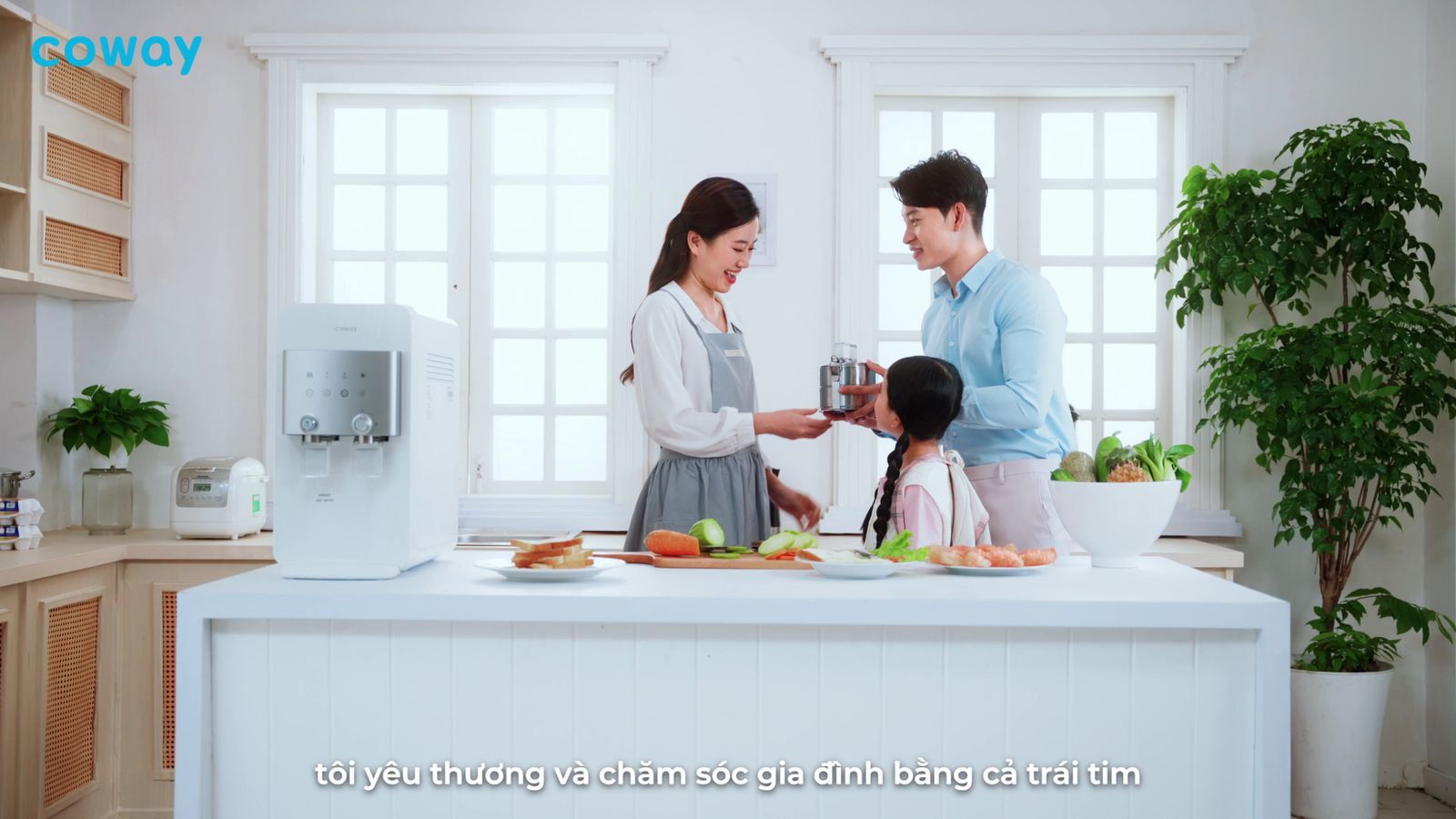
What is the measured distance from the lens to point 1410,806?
3316 millimetres

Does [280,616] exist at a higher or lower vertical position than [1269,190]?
lower

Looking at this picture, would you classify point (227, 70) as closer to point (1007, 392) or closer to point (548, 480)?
point (548, 480)

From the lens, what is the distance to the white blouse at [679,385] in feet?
9.09

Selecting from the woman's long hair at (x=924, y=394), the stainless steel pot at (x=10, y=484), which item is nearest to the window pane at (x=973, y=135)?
the woman's long hair at (x=924, y=394)

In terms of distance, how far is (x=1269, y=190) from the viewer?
11.5ft

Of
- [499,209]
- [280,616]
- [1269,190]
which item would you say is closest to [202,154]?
[499,209]

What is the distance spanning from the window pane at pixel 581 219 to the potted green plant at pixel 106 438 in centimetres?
145

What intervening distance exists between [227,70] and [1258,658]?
3.55 meters

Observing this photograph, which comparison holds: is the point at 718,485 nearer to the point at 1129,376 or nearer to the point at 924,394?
the point at 924,394

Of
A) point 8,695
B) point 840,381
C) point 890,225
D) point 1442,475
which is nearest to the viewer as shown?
point 840,381

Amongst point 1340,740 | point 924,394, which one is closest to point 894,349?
point 924,394

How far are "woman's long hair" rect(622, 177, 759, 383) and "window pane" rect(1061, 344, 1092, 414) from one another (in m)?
1.31

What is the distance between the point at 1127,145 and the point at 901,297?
0.95 meters

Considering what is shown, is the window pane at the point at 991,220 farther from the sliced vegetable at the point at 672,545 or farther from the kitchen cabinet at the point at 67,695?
the kitchen cabinet at the point at 67,695
